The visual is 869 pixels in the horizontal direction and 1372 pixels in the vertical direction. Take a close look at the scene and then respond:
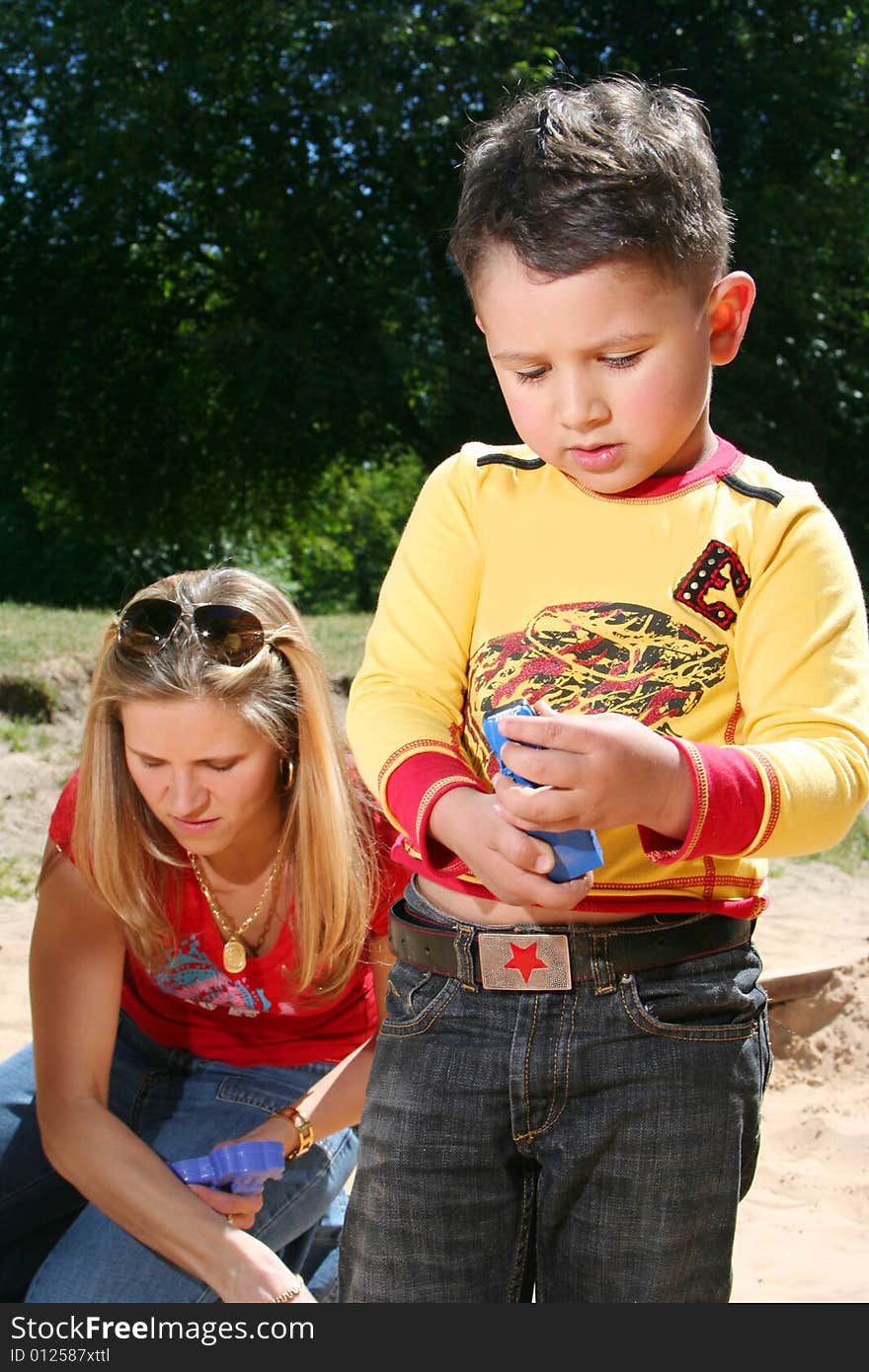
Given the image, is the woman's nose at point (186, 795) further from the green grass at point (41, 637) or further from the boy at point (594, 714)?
the green grass at point (41, 637)

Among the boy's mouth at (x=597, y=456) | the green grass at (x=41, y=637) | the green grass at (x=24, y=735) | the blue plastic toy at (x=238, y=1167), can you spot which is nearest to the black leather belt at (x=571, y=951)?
the boy's mouth at (x=597, y=456)

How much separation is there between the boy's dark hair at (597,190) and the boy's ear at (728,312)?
2 centimetres

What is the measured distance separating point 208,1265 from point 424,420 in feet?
52.1

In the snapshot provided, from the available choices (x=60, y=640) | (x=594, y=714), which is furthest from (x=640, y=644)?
(x=60, y=640)

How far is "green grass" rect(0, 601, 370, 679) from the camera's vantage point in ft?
27.8

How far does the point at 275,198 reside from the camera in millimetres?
17750

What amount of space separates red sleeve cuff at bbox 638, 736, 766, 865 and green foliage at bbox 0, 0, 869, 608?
16.0 metres

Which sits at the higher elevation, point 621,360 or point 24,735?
point 621,360

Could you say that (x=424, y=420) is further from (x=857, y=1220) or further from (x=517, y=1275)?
(x=517, y=1275)

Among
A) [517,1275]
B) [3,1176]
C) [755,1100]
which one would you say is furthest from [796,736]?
[3,1176]

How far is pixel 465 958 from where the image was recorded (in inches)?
68.6

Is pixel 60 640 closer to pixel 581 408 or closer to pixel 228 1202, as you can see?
pixel 228 1202

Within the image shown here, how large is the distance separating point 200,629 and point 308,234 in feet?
53.6

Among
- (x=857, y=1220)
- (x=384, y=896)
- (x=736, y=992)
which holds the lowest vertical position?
(x=857, y=1220)
